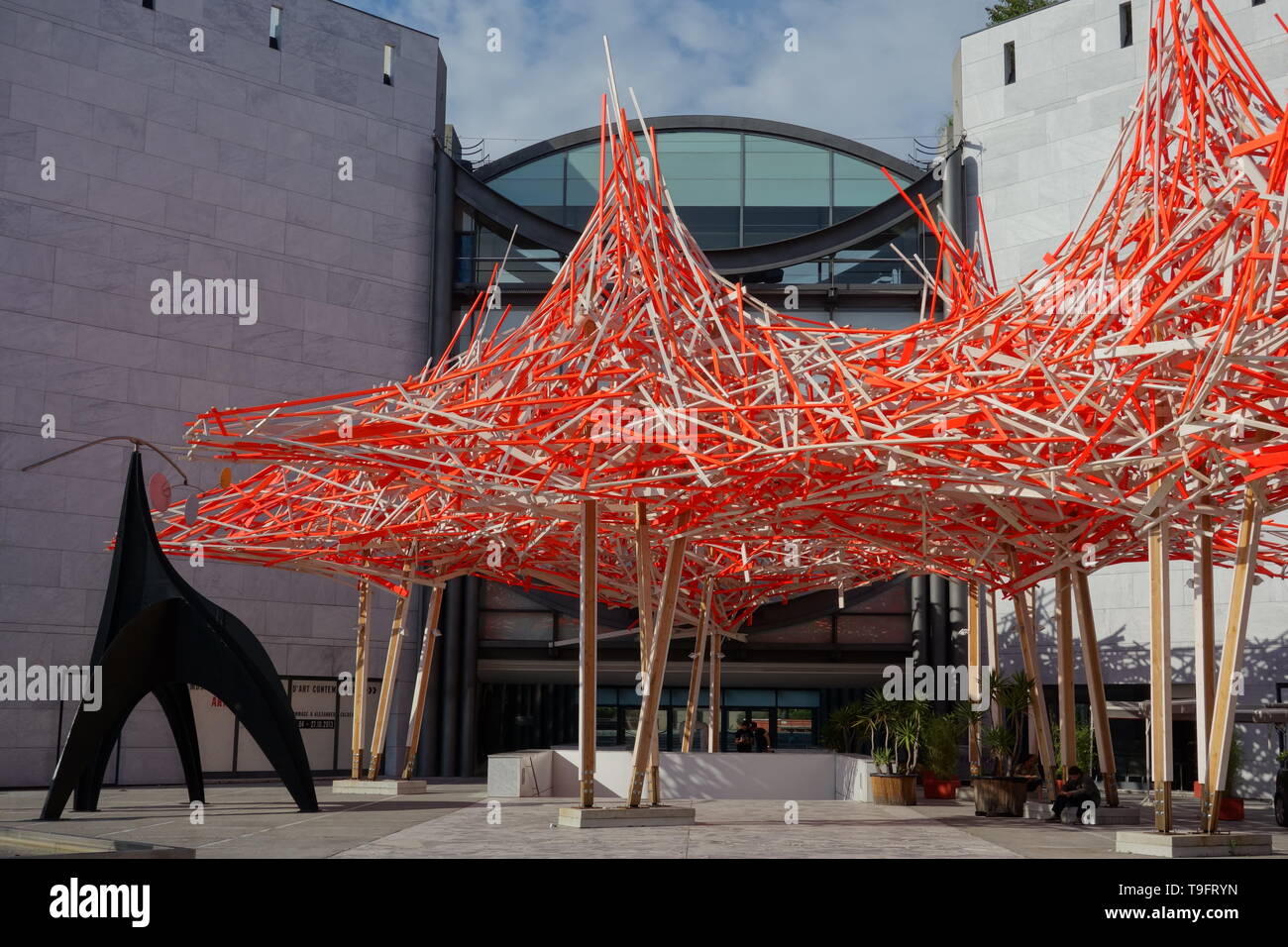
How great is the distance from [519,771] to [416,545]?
498 centimetres

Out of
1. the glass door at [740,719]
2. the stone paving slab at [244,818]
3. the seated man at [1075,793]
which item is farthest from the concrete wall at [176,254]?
the seated man at [1075,793]

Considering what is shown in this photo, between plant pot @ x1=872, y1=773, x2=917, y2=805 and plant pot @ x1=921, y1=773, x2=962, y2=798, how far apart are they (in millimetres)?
1881

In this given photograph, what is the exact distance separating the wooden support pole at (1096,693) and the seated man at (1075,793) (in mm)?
368

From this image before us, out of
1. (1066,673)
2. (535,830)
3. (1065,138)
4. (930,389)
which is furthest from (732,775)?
(1065,138)

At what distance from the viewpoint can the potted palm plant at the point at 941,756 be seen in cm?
2411

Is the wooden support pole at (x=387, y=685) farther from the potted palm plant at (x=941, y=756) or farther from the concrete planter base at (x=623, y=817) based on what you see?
the potted palm plant at (x=941, y=756)

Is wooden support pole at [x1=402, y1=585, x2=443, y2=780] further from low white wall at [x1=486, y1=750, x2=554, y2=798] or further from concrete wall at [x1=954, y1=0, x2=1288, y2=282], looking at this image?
concrete wall at [x1=954, y1=0, x2=1288, y2=282]

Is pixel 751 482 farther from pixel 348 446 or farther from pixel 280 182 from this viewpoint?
pixel 280 182

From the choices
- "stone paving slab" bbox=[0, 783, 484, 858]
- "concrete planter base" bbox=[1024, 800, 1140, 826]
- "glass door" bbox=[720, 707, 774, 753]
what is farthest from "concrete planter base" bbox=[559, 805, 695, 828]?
"glass door" bbox=[720, 707, 774, 753]

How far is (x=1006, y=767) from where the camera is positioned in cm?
2180

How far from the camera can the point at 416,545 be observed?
77.8ft

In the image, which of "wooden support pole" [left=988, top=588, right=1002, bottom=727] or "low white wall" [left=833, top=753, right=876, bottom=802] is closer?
"wooden support pole" [left=988, top=588, right=1002, bottom=727]

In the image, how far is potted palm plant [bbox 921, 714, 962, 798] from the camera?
24.1 m

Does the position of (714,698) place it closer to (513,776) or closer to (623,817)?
(513,776)
